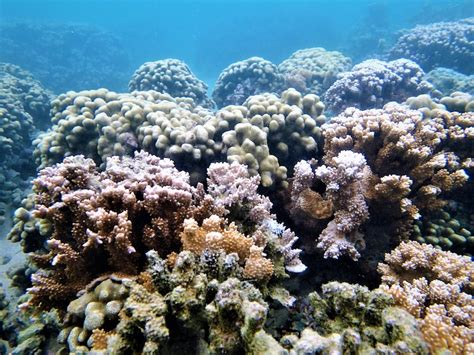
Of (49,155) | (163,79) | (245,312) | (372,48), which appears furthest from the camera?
(372,48)

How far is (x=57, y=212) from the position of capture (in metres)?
2.74

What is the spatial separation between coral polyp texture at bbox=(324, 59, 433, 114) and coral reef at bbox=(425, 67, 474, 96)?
2231mm

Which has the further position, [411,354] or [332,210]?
[332,210]

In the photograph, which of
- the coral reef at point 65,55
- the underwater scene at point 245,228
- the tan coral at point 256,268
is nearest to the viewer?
the underwater scene at point 245,228

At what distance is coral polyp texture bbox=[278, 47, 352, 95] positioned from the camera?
1055 cm

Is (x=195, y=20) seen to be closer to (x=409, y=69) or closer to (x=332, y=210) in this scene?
(x=409, y=69)

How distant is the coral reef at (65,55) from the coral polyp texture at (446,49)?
21.2 meters

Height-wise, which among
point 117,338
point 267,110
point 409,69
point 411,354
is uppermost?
point 409,69

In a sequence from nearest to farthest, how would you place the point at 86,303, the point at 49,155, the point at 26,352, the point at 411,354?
1. the point at 411,354
2. the point at 86,303
3. the point at 26,352
4. the point at 49,155

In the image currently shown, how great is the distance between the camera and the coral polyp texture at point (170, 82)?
31.7 feet

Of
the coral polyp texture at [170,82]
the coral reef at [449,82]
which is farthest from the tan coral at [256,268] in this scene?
the coral reef at [449,82]

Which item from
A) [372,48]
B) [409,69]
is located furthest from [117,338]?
[372,48]

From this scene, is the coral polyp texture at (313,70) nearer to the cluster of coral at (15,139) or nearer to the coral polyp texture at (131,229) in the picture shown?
the cluster of coral at (15,139)

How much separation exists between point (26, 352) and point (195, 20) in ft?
198
